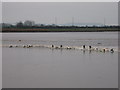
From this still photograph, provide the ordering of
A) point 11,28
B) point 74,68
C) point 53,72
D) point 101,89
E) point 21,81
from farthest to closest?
point 11,28
point 74,68
point 53,72
point 21,81
point 101,89

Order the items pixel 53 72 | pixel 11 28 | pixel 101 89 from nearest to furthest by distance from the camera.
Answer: pixel 101 89 → pixel 53 72 → pixel 11 28

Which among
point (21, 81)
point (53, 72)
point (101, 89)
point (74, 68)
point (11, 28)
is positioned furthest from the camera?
point (11, 28)

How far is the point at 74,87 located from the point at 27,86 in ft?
3.47

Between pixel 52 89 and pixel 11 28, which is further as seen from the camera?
pixel 11 28

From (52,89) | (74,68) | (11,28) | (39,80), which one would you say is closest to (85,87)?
(52,89)

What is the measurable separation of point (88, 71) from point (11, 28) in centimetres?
7611

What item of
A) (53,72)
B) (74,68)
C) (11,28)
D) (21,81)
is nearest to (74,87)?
(21,81)

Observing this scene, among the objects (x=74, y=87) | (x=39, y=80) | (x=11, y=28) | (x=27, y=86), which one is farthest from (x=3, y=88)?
(x=11, y=28)

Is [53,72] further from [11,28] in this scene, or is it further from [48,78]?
[11,28]

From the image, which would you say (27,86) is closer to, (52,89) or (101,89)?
(52,89)

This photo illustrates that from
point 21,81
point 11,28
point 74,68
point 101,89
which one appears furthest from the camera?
point 11,28

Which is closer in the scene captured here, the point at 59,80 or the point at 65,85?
the point at 65,85

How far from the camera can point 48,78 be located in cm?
791

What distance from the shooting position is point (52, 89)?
6738 mm
